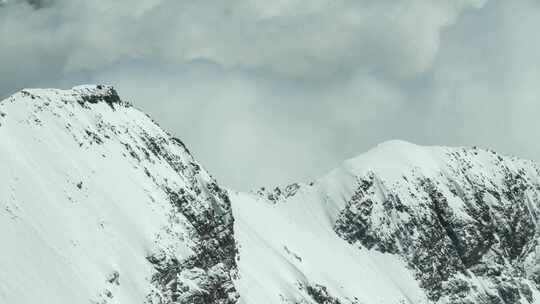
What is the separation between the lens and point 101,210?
123m

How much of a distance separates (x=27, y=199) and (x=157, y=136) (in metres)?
37.8

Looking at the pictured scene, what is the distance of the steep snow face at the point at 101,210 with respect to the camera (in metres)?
111

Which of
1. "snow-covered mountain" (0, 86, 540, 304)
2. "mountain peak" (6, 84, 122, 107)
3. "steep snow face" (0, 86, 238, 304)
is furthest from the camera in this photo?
"mountain peak" (6, 84, 122, 107)

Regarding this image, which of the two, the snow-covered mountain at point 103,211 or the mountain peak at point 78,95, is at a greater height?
the mountain peak at point 78,95

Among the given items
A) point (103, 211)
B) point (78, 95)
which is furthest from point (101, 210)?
point (78, 95)

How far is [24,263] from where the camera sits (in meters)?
108

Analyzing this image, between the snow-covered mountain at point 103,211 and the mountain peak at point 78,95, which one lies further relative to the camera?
the mountain peak at point 78,95

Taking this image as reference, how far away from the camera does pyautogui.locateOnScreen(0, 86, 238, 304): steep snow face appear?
11062 centimetres

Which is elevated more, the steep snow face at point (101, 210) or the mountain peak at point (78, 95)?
the mountain peak at point (78, 95)

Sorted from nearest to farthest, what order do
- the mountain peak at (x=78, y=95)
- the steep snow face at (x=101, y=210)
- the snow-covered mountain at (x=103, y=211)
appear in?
the steep snow face at (x=101, y=210) → the snow-covered mountain at (x=103, y=211) → the mountain peak at (x=78, y=95)

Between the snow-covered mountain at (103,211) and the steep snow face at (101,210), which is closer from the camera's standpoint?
the steep snow face at (101,210)

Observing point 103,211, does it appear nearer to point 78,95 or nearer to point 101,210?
point 101,210

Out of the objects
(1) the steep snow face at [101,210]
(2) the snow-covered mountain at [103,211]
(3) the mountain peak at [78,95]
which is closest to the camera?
(1) the steep snow face at [101,210]

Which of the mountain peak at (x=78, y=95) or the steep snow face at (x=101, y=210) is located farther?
the mountain peak at (x=78, y=95)
